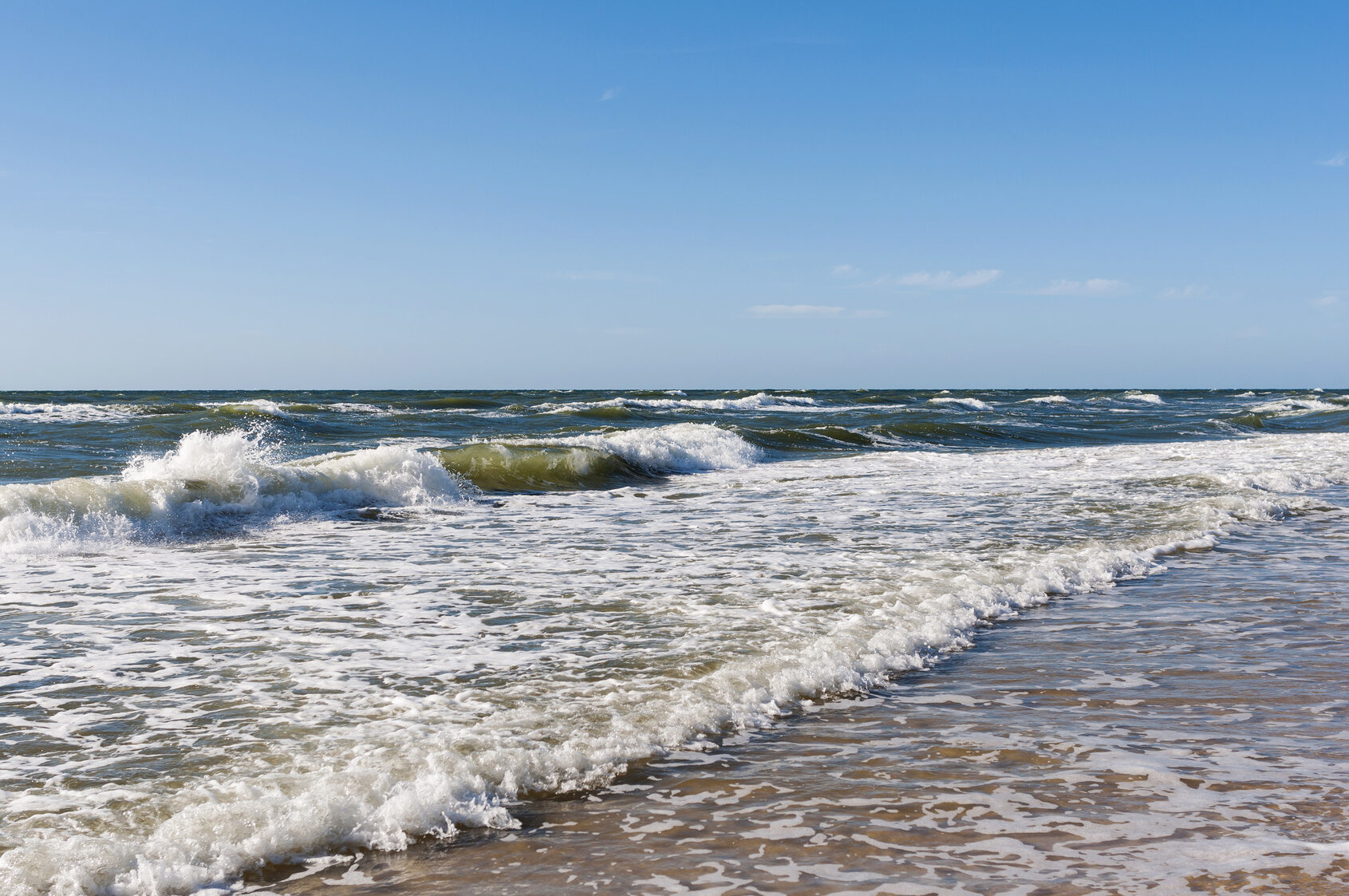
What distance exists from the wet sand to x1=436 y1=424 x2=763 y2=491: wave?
34.0 ft

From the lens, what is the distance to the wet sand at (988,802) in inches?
106

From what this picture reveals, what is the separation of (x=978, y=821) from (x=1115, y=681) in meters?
1.84

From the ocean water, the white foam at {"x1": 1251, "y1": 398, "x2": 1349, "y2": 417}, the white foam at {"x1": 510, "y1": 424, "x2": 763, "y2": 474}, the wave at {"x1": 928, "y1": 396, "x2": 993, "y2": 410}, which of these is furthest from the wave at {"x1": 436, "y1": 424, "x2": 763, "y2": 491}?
the wave at {"x1": 928, "y1": 396, "x2": 993, "y2": 410}

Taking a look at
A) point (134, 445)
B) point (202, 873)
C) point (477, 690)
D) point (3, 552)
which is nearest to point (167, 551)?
point (3, 552)

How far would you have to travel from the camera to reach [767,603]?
6129 mm

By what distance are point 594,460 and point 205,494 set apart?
666 cm

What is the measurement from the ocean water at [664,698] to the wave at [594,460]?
388 centimetres

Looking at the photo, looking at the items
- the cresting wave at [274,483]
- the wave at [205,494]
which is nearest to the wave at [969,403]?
the cresting wave at [274,483]

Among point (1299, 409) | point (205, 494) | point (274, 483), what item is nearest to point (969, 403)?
point (1299, 409)

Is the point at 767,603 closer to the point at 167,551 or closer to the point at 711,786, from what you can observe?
the point at 711,786

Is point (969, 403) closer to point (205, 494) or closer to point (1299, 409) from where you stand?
point (1299, 409)

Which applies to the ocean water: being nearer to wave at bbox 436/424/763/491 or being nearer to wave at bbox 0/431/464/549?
wave at bbox 0/431/464/549

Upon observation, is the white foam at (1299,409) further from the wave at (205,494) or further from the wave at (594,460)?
the wave at (205,494)

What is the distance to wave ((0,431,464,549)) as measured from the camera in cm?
866
